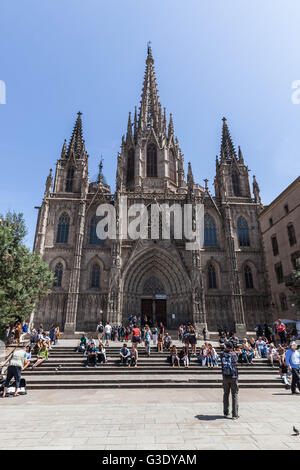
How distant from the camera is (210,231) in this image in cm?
3033

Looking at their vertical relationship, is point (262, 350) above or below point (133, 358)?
above

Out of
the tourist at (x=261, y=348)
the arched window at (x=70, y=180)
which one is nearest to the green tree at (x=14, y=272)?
the tourist at (x=261, y=348)

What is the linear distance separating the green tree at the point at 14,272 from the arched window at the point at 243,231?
73.4ft

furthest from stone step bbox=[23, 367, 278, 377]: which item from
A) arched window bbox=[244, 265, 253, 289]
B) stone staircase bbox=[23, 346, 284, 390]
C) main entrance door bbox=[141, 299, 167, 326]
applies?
arched window bbox=[244, 265, 253, 289]

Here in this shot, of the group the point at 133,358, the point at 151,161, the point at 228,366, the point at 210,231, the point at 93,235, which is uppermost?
the point at 151,161

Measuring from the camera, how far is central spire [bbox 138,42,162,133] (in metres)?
38.4

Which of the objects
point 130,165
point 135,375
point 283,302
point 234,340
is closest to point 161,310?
point 283,302

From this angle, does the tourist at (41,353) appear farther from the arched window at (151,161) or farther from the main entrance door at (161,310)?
the arched window at (151,161)

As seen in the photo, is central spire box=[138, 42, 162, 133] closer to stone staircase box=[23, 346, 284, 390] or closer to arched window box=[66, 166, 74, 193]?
arched window box=[66, 166, 74, 193]

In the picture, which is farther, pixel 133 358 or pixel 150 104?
pixel 150 104

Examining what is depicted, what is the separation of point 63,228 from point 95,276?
7001 millimetres

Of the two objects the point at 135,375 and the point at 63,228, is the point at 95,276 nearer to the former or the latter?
the point at 63,228

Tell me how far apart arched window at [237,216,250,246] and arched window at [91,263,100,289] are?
1674 centimetres
